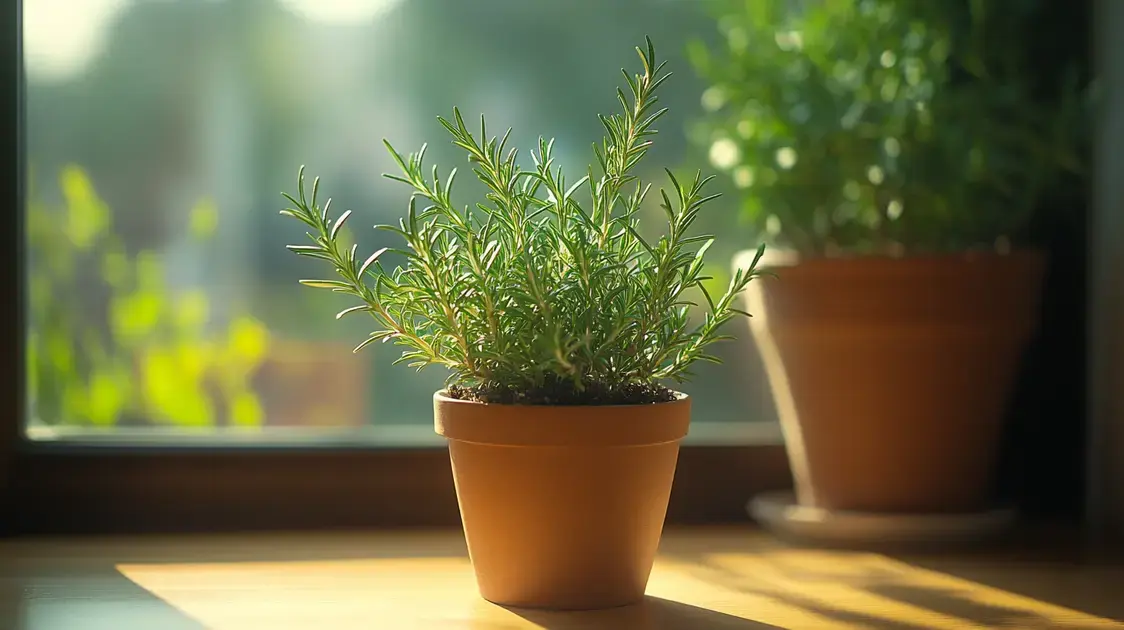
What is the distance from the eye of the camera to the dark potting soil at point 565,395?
2.55 feet

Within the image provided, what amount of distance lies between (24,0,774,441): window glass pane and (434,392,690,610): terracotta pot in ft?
1.44

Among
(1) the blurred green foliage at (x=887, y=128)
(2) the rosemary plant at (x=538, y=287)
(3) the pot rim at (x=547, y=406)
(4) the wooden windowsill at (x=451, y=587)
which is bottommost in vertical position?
(4) the wooden windowsill at (x=451, y=587)

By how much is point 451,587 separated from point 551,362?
0.25 metres

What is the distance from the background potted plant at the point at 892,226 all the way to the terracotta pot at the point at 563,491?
30 centimetres

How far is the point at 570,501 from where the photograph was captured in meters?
0.76

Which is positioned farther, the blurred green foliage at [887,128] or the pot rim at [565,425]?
the blurred green foliage at [887,128]

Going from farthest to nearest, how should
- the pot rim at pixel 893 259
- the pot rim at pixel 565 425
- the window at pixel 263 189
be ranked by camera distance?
the window at pixel 263 189
the pot rim at pixel 893 259
the pot rim at pixel 565 425

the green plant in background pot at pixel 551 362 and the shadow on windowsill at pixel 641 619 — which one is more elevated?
the green plant in background pot at pixel 551 362

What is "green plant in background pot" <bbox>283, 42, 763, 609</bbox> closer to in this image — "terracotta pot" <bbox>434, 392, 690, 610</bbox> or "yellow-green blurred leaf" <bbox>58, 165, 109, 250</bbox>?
"terracotta pot" <bbox>434, 392, 690, 610</bbox>

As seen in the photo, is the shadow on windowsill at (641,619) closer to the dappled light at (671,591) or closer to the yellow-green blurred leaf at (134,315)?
the dappled light at (671,591)

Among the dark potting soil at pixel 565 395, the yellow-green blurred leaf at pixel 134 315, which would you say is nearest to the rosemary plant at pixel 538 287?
the dark potting soil at pixel 565 395

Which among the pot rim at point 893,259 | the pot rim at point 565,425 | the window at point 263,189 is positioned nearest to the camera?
the pot rim at point 565,425

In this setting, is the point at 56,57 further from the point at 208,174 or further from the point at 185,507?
the point at 185,507

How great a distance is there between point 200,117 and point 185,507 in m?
0.44
